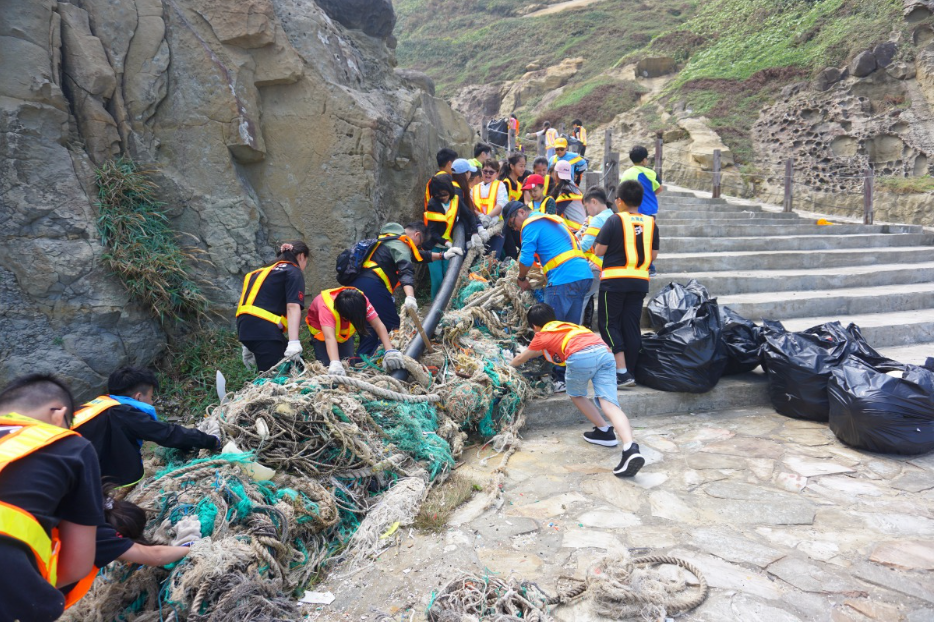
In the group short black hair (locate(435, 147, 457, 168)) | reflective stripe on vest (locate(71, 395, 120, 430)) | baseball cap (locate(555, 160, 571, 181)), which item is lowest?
reflective stripe on vest (locate(71, 395, 120, 430))

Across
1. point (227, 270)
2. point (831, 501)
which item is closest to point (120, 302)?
point (227, 270)

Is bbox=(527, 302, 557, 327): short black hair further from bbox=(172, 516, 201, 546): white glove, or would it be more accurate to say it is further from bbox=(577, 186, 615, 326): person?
bbox=(172, 516, 201, 546): white glove

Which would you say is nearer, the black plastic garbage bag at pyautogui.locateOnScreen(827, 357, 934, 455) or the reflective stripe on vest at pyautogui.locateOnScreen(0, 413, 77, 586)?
the reflective stripe on vest at pyautogui.locateOnScreen(0, 413, 77, 586)

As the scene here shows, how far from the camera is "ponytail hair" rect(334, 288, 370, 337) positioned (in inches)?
158

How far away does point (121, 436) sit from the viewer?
2740mm

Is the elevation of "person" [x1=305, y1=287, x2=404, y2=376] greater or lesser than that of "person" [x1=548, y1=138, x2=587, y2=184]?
lesser

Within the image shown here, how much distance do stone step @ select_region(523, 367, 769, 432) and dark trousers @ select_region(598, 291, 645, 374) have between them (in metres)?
0.27

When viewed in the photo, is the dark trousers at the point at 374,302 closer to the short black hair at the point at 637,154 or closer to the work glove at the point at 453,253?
the work glove at the point at 453,253

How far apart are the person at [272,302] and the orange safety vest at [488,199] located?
2898mm

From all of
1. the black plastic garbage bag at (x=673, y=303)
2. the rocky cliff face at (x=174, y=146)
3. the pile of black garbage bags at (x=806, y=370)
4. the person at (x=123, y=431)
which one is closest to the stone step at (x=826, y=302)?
the black plastic garbage bag at (x=673, y=303)

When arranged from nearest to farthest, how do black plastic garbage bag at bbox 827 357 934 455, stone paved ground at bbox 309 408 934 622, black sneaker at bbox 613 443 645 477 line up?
1. stone paved ground at bbox 309 408 934 622
2. black sneaker at bbox 613 443 645 477
3. black plastic garbage bag at bbox 827 357 934 455

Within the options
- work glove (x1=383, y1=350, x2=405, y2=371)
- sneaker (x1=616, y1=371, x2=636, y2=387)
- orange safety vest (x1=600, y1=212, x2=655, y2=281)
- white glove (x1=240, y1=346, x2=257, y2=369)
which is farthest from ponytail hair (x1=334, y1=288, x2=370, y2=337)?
sneaker (x1=616, y1=371, x2=636, y2=387)

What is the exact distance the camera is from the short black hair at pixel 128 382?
9.86ft

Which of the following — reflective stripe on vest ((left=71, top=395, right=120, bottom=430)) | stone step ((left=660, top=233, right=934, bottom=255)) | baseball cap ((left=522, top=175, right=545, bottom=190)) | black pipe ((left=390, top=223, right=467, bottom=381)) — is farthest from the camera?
stone step ((left=660, top=233, right=934, bottom=255))
